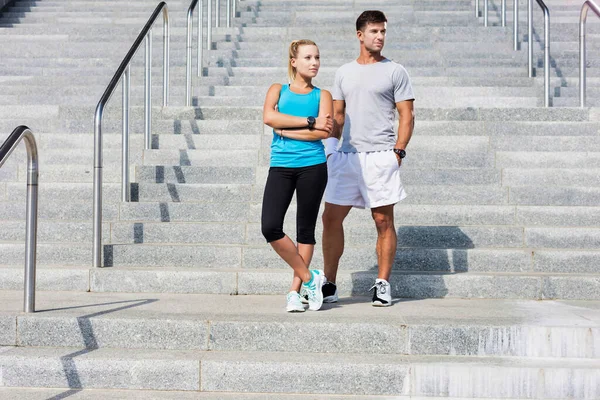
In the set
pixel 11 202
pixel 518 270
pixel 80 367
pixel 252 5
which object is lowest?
pixel 80 367

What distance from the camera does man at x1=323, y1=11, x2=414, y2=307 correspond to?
5242 mm

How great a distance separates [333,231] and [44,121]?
3.83m

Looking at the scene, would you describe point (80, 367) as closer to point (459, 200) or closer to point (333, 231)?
point (333, 231)

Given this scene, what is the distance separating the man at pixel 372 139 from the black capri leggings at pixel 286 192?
0.32m

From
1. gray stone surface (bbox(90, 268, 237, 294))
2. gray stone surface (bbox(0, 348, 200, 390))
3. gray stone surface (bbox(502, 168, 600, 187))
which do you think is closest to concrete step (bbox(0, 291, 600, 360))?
gray stone surface (bbox(0, 348, 200, 390))

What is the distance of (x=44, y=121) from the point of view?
8.16m

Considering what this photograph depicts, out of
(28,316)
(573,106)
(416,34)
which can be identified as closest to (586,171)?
(573,106)

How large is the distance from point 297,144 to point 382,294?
1017 mm

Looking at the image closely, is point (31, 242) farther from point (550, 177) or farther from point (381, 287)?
point (550, 177)

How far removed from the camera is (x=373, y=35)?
5.17 metres

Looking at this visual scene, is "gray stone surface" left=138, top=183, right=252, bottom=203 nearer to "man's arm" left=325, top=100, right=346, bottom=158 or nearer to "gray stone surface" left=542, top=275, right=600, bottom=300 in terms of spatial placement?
"man's arm" left=325, top=100, right=346, bottom=158

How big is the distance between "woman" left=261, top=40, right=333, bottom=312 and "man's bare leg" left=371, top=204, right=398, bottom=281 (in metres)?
0.44

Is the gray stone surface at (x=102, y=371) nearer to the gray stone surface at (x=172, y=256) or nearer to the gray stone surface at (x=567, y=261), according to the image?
the gray stone surface at (x=172, y=256)

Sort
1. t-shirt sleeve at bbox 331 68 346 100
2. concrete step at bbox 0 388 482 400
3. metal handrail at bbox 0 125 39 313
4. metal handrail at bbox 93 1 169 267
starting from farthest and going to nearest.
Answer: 1. metal handrail at bbox 93 1 169 267
2. t-shirt sleeve at bbox 331 68 346 100
3. metal handrail at bbox 0 125 39 313
4. concrete step at bbox 0 388 482 400
